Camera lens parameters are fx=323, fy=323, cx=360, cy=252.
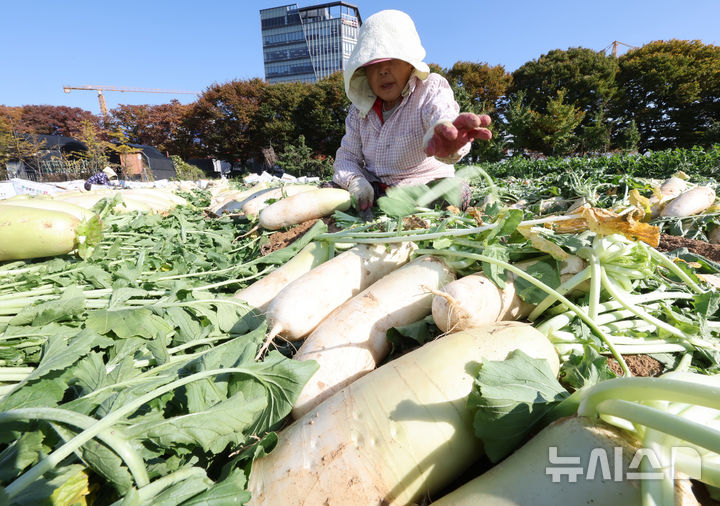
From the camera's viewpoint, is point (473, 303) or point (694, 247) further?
point (694, 247)

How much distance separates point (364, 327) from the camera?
5.00 feet

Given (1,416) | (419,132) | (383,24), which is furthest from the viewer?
(419,132)

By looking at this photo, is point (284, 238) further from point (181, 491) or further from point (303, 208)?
point (181, 491)

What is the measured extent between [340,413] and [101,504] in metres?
0.67

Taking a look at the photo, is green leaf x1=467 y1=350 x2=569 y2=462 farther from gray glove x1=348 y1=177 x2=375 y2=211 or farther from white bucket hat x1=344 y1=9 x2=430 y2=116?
white bucket hat x1=344 y1=9 x2=430 y2=116

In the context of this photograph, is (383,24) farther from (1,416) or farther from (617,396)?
(1,416)

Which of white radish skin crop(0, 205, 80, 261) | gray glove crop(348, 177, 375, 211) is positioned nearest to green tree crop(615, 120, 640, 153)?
gray glove crop(348, 177, 375, 211)

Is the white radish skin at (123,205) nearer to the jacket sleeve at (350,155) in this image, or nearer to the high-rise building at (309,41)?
the jacket sleeve at (350,155)

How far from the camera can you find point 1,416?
2.55 feet

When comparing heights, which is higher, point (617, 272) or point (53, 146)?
point (53, 146)

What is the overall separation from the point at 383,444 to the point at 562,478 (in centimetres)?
48

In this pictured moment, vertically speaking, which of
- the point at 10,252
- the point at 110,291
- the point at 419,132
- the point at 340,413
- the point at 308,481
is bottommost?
the point at 308,481

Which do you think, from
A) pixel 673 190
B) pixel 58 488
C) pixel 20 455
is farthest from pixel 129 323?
pixel 673 190

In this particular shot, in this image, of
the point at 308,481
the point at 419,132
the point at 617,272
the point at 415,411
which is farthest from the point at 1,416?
the point at 419,132
